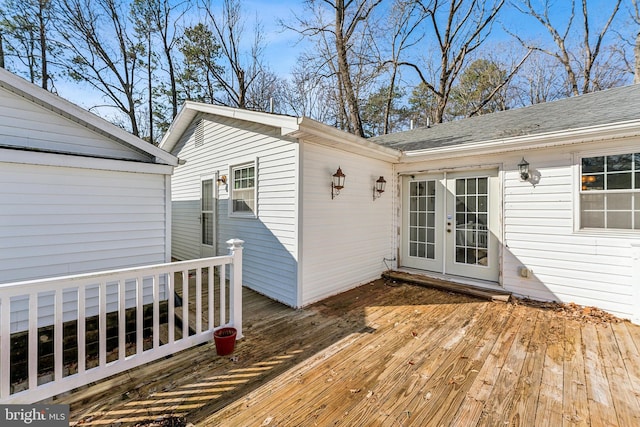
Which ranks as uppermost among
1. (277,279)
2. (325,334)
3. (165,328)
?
(277,279)

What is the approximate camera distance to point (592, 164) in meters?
4.16

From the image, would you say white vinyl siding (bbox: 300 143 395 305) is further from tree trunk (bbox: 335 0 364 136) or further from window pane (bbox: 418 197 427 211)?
tree trunk (bbox: 335 0 364 136)

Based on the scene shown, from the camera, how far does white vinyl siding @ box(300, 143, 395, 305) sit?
4.52 meters

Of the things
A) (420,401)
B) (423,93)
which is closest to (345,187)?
(420,401)

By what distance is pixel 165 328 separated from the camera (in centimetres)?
428

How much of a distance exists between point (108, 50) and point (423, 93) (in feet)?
48.0

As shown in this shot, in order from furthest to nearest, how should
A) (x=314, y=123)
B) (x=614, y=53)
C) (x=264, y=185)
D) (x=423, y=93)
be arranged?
(x=423, y=93) → (x=614, y=53) → (x=264, y=185) → (x=314, y=123)

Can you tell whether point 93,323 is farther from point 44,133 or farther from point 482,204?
point 482,204

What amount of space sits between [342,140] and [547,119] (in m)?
3.87

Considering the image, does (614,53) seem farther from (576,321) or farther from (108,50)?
(108,50)

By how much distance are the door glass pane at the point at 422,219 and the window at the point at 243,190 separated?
136 inches

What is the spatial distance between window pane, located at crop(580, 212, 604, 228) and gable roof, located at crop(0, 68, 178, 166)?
21.4ft

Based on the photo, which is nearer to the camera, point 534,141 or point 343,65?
point 534,141

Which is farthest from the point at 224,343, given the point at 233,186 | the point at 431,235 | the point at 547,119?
the point at 547,119
